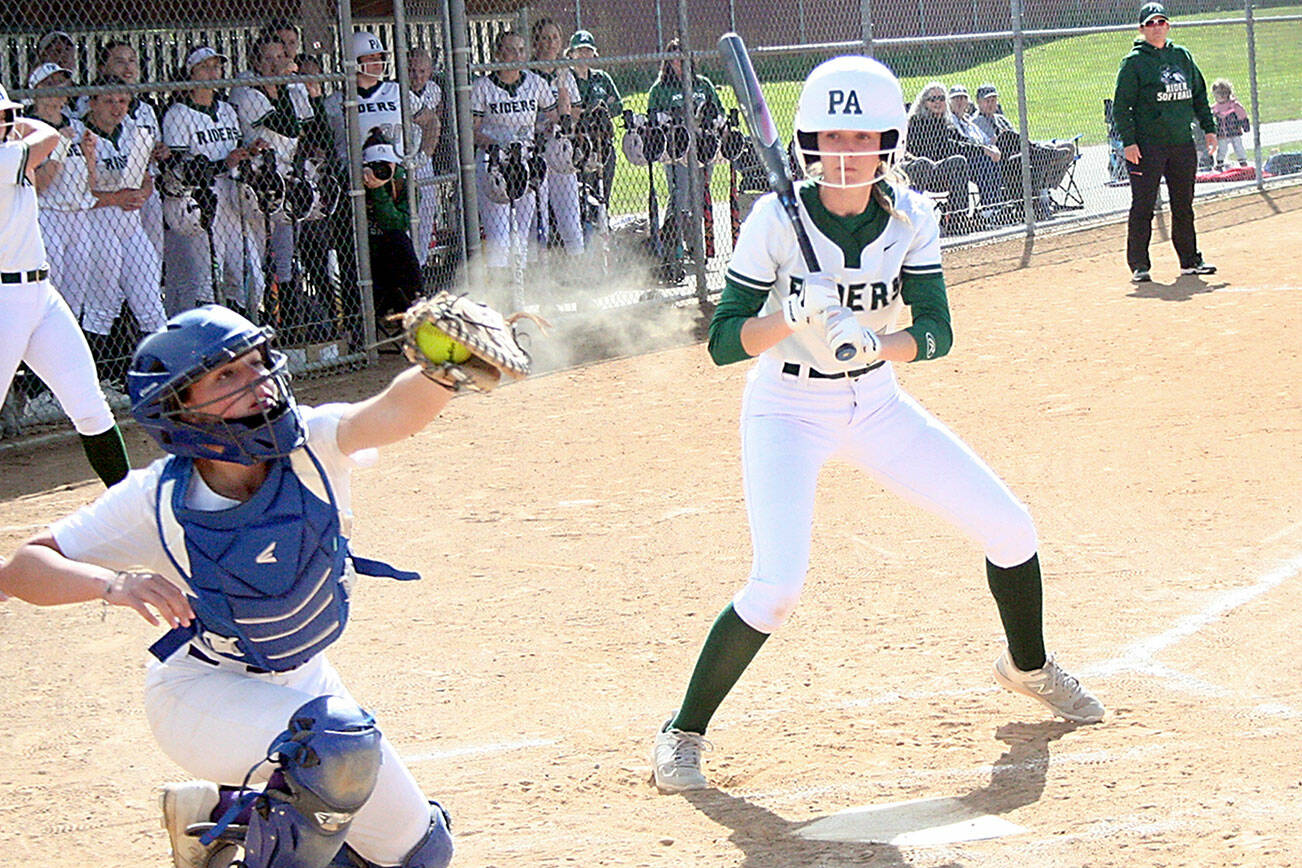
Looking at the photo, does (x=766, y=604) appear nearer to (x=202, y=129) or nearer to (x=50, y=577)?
(x=50, y=577)

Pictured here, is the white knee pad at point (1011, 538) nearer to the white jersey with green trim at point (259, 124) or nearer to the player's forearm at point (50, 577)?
the player's forearm at point (50, 577)

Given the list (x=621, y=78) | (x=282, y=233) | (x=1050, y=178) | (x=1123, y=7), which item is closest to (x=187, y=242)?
(x=282, y=233)

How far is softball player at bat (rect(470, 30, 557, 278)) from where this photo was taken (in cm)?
1194

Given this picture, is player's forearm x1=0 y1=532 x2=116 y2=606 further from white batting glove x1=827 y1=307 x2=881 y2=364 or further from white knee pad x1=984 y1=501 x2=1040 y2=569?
white knee pad x1=984 y1=501 x2=1040 y2=569

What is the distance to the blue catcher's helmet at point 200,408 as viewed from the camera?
303cm

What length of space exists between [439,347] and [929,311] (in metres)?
1.74

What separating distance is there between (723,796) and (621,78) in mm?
21010

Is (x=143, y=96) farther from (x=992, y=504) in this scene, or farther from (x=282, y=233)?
(x=992, y=504)

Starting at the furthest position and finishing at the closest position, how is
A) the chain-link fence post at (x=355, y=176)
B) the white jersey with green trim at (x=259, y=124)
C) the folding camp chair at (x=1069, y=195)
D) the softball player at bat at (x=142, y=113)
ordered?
the folding camp chair at (x=1069, y=195) < the chain-link fence post at (x=355, y=176) < the white jersey with green trim at (x=259, y=124) < the softball player at bat at (x=142, y=113)

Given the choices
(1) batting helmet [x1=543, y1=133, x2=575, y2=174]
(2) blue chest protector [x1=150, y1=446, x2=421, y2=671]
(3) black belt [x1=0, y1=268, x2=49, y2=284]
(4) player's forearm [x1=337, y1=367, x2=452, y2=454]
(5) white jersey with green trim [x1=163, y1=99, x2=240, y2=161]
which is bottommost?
(2) blue chest protector [x1=150, y1=446, x2=421, y2=671]

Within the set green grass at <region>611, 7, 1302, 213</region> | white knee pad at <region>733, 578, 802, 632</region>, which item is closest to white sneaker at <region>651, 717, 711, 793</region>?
white knee pad at <region>733, 578, 802, 632</region>

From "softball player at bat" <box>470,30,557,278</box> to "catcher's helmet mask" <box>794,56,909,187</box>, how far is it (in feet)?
25.6

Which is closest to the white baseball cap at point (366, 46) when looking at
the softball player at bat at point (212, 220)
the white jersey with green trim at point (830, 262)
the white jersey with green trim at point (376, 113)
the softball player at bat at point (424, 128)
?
the white jersey with green trim at point (376, 113)

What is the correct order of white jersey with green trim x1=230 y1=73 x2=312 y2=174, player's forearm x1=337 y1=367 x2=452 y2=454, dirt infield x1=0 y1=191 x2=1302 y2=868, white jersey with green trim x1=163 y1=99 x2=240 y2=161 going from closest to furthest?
1. player's forearm x1=337 y1=367 x2=452 y2=454
2. dirt infield x1=0 y1=191 x2=1302 y2=868
3. white jersey with green trim x1=163 y1=99 x2=240 y2=161
4. white jersey with green trim x1=230 y1=73 x2=312 y2=174
